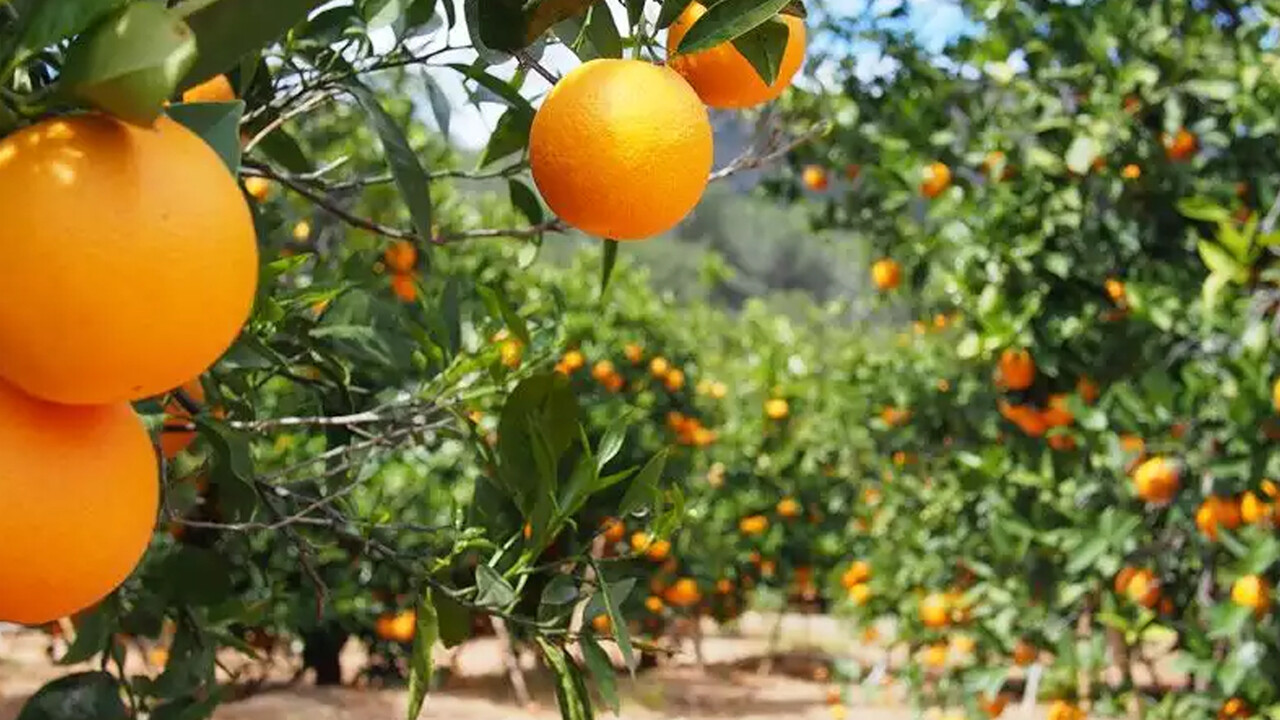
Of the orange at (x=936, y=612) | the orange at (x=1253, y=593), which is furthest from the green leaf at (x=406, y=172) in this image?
the orange at (x=936, y=612)

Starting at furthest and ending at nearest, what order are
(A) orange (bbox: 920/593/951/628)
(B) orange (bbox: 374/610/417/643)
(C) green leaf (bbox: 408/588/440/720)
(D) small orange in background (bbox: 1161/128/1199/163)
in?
(B) orange (bbox: 374/610/417/643) → (A) orange (bbox: 920/593/951/628) → (D) small orange in background (bbox: 1161/128/1199/163) → (C) green leaf (bbox: 408/588/440/720)

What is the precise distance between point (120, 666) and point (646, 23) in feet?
3.39

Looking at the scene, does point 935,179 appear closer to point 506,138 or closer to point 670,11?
point 506,138

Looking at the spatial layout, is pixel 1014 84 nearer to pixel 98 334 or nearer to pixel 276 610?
pixel 276 610

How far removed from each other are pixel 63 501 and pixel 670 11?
1.45ft

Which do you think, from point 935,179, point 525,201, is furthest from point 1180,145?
point 525,201

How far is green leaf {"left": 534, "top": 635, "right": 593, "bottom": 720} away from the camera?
41.9 inches

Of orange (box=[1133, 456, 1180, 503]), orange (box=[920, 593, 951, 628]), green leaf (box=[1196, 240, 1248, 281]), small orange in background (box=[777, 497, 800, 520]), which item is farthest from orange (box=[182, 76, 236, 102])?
small orange in background (box=[777, 497, 800, 520])

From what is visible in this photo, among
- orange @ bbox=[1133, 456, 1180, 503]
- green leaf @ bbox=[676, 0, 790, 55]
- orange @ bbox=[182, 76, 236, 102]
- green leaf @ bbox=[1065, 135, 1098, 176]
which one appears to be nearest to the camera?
green leaf @ bbox=[676, 0, 790, 55]

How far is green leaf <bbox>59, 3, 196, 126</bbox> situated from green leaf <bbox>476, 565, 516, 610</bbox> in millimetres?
623

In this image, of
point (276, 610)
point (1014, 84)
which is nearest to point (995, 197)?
point (1014, 84)

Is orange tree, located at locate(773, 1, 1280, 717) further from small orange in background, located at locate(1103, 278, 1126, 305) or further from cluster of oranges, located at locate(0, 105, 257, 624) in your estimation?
cluster of oranges, located at locate(0, 105, 257, 624)

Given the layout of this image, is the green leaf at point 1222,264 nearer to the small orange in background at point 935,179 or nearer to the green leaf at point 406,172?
the small orange in background at point 935,179

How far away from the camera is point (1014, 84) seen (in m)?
3.85
